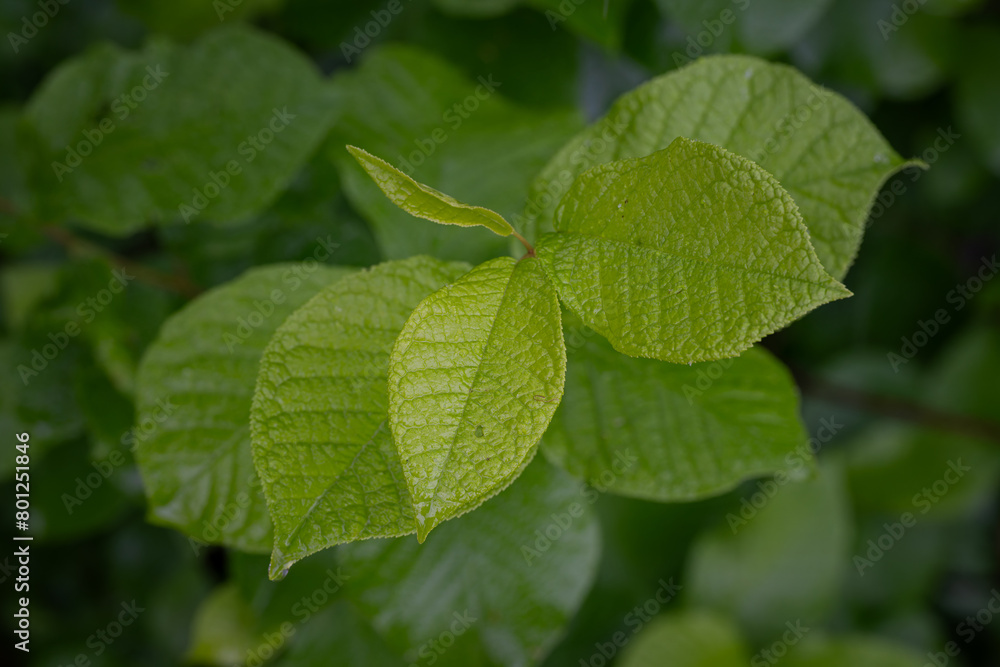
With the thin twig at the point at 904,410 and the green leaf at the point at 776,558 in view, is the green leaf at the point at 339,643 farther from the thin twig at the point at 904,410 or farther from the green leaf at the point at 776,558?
the thin twig at the point at 904,410

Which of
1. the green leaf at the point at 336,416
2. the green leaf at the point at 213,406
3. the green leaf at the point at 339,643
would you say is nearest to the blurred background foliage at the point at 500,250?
the green leaf at the point at 339,643

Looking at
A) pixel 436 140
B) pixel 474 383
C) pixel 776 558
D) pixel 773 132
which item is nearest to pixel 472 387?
pixel 474 383

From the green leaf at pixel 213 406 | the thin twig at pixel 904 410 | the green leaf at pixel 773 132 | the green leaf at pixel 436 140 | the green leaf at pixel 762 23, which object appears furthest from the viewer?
the thin twig at pixel 904 410

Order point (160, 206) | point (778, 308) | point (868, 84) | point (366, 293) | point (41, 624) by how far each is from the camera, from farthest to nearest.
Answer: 1. point (41, 624)
2. point (868, 84)
3. point (160, 206)
4. point (366, 293)
5. point (778, 308)

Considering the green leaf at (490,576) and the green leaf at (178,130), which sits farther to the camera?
the green leaf at (178,130)

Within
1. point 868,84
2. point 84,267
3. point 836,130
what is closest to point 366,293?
point 836,130

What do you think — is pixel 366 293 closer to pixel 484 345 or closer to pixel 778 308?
pixel 484 345
